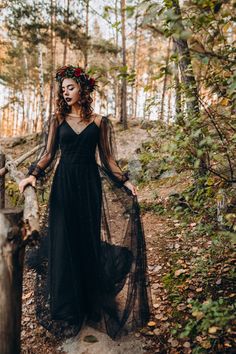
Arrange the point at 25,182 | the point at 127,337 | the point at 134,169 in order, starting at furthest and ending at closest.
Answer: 1. the point at 134,169
2. the point at 127,337
3. the point at 25,182

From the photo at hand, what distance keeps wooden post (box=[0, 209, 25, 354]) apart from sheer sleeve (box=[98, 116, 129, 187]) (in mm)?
1669

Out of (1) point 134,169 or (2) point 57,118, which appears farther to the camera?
(1) point 134,169

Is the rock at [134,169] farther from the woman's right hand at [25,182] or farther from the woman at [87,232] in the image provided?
the woman's right hand at [25,182]

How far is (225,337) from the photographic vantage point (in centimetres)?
267

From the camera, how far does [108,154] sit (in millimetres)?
3500

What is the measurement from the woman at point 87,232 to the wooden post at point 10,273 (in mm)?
1298

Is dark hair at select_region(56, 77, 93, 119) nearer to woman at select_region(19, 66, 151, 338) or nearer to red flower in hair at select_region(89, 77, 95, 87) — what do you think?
woman at select_region(19, 66, 151, 338)

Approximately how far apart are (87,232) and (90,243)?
124 millimetres

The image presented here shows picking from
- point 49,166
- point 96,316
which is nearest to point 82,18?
point 49,166

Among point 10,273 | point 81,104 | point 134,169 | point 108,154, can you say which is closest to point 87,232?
point 108,154

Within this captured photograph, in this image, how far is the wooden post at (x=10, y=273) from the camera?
6.00ft

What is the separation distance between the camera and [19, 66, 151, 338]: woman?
3.23 metres

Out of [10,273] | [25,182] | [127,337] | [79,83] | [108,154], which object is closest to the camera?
[10,273]

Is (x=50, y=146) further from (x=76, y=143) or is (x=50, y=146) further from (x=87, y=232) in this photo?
(x=87, y=232)
